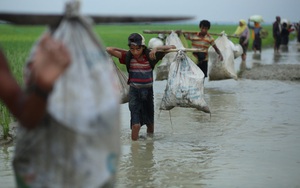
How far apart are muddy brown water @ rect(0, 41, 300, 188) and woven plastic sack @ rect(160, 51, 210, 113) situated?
37 centimetres

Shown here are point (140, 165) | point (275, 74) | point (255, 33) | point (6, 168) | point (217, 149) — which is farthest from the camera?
point (255, 33)

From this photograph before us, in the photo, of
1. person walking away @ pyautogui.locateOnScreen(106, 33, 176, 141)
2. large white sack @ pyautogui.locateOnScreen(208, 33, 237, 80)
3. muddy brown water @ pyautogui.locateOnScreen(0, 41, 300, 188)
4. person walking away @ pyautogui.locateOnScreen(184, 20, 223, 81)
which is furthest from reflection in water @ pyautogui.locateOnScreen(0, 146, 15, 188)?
large white sack @ pyautogui.locateOnScreen(208, 33, 237, 80)

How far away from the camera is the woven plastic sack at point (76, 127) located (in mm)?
2359

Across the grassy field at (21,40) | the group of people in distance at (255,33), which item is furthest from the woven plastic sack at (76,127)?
the group of people in distance at (255,33)

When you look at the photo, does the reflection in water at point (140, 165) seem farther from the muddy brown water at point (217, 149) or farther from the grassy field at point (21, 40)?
the grassy field at point (21, 40)

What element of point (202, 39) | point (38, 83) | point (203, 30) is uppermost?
point (38, 83)

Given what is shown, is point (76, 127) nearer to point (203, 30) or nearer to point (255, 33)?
point (203, 30)

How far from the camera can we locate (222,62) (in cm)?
1319

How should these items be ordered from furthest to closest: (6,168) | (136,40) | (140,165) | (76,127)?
1. (136,40)
2. (140,165)
3. (6,168)
4. (76,127)

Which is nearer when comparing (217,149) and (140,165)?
(140,165)

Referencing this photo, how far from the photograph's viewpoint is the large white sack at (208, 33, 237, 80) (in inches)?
520

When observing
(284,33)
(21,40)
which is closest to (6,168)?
(21,40)

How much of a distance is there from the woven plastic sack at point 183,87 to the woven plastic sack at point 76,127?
5.90 m

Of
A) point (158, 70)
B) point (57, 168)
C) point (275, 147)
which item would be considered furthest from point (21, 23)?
point (158, 70)
